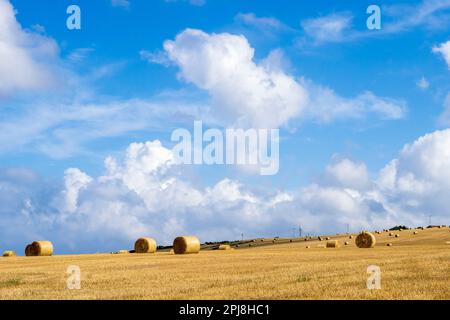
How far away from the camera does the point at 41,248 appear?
5875cm

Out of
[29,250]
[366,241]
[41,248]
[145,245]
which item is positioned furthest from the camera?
[366,241]

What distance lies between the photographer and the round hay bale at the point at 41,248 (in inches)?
2313

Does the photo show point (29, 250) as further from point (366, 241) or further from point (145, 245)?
point (366, 241)

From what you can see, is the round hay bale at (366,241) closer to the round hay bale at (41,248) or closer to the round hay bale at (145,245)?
the round hay bale at (145,245)

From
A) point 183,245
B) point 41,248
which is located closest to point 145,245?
point 183,245

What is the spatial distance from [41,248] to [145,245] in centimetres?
1008

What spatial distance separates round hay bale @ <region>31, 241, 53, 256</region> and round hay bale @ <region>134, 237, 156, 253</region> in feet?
28.0

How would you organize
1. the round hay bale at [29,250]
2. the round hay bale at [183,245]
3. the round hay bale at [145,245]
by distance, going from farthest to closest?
1. the round hay bale at [145,245]
2. the round hay bale at [29,250]
3. the round hay bale at [183,245]

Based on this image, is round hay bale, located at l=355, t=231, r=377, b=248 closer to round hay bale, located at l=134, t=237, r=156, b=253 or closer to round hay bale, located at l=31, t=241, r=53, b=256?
round hay bale, located at l=134, t=237, r=156, b=253

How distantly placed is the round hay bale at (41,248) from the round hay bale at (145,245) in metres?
8.54

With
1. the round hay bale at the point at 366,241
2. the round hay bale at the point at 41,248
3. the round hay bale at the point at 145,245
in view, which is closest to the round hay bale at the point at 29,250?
the round hay bale at the point at 41,248
